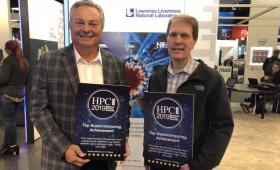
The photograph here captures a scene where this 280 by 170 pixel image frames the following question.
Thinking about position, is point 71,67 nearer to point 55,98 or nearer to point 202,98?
point 55,98

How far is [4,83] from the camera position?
3.83 metres

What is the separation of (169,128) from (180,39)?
0.44 metres

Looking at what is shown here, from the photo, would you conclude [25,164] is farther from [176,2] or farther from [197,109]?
[197,109]

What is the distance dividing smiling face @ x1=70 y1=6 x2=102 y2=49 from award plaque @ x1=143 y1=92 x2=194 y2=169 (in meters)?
0.40

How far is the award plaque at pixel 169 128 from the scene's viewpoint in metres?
1.34

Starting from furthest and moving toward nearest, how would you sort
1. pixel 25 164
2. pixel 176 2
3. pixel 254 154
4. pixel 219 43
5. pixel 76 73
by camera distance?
pixel 219 43 → pixel 254 154 → pixel 25 164 → pixel 176 2 → pixel 76 73

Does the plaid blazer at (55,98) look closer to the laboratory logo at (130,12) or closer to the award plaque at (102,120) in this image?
the award plaque at (102,120)

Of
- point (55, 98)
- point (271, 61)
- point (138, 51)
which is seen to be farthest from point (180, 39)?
point (271, 61)

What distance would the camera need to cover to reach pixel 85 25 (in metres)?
1.40

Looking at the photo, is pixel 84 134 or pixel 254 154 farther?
pixel 254 154

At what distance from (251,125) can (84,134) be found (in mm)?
5710

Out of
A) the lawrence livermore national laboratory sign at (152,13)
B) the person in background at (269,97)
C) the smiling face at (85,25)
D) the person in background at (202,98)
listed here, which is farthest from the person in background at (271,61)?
the smiling face at (85,25)

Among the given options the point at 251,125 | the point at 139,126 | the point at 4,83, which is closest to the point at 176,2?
the point at 139,126

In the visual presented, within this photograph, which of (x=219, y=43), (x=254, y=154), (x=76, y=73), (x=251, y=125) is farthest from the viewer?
(x=219, y=43)
